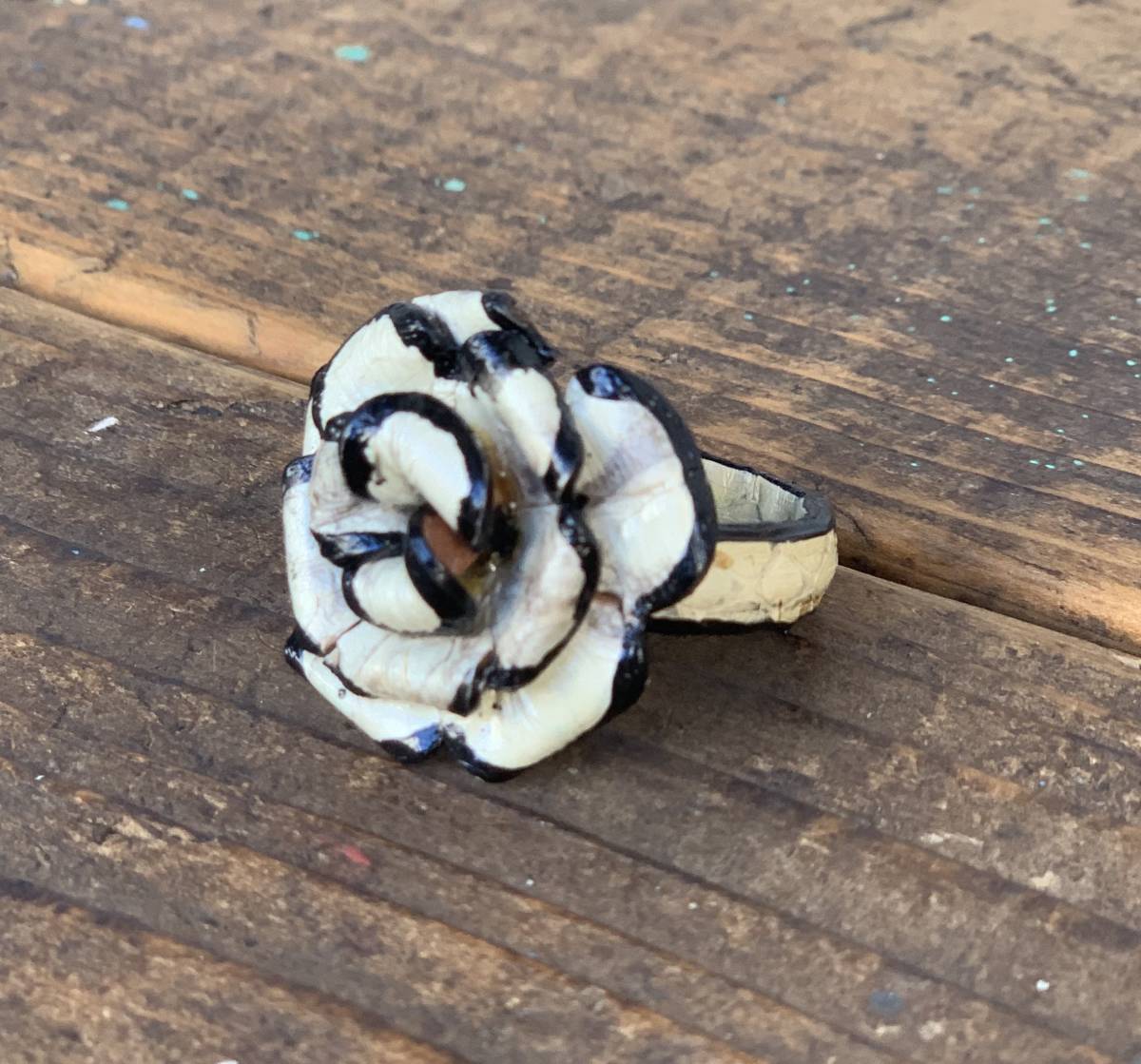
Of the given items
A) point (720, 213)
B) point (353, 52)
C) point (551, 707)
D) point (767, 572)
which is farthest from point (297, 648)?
point (353, 52)

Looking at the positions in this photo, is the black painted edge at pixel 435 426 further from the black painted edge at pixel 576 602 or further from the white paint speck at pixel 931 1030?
the white paint speck at pixel 931 1030

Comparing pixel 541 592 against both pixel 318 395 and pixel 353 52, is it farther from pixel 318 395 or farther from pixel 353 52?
pixel 353 52

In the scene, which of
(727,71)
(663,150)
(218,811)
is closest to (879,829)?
(218,811)

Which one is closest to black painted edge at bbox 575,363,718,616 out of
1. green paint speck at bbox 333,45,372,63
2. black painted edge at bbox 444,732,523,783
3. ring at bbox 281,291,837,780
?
ring at bbox 281,291,837,780

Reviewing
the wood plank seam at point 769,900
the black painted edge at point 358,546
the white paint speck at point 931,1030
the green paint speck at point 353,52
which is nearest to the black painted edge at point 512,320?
the black painted edge at point 358,546

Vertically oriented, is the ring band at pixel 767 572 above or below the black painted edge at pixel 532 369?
below

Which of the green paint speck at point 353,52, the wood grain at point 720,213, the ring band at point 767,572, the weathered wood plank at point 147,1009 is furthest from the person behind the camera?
the green paint speck at point 353,52

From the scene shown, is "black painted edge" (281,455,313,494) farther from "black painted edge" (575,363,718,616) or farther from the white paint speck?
the white paint speck
